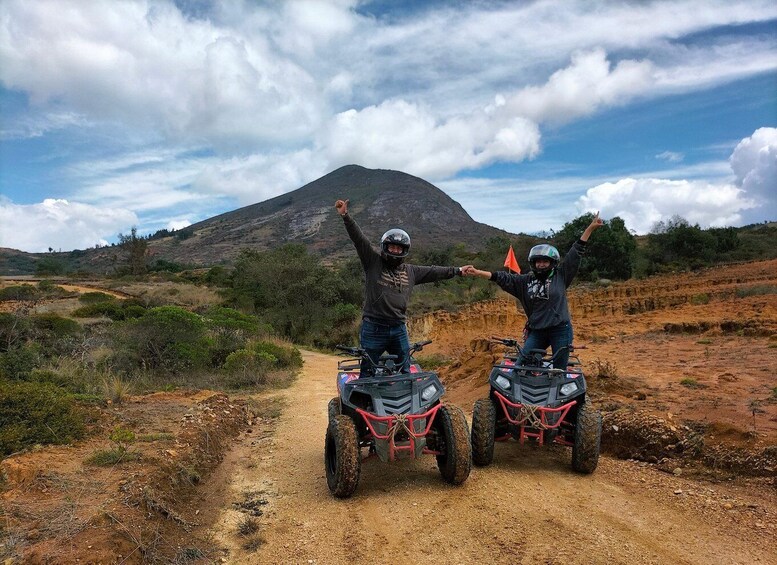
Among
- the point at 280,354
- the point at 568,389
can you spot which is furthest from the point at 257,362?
the point at 568,389

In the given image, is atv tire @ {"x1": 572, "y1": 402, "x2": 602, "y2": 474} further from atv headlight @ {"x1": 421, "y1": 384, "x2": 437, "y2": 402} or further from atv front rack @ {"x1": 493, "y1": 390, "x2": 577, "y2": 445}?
atv headlight @ {"x1": 421, "y1": 384, "x2": 437, "y2": 402}

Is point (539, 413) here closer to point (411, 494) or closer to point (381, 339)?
point (411, 494)

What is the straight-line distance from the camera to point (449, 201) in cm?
11900

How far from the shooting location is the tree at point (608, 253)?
33219 mm

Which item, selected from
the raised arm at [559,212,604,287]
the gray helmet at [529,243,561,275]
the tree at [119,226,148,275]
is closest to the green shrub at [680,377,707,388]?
the raised arm at [559,212,604,287]

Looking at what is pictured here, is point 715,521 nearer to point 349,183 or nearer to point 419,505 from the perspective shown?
point 419,505

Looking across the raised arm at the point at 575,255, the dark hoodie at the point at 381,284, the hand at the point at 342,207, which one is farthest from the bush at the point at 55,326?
the raised arm at the point at 575,255

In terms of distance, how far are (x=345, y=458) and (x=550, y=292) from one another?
2.74 meters

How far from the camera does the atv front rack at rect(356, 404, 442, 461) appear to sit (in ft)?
15.2

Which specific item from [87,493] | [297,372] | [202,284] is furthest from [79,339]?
[202,284]

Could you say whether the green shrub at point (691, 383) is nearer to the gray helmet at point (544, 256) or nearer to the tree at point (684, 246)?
the gray helmet at point (544, 256)

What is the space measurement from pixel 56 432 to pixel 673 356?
33.2 ft

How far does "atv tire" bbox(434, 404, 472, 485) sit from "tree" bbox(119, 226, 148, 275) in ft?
174

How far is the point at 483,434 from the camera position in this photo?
529 cm
